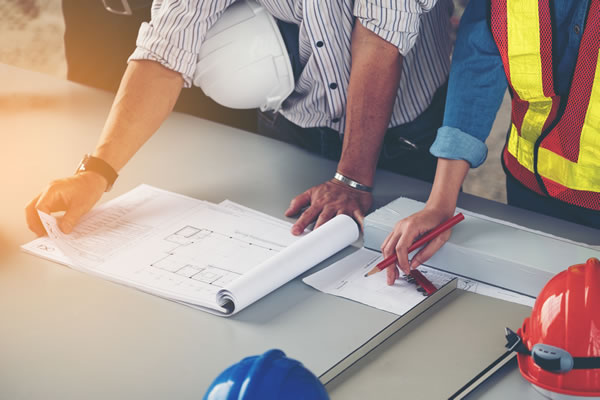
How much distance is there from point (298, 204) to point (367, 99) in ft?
0.84

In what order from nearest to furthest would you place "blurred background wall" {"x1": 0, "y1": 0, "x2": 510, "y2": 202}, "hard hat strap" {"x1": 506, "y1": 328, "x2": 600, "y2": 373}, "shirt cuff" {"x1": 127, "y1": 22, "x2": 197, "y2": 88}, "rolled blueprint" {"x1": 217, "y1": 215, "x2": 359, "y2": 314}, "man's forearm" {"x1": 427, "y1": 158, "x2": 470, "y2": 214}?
"hard hat strap" {"x1": 506, "y1": 328, "x2": 600, "y2": 373}, "rolled blueprint" {"x1": 217, "y1": 215, "x2": 359, "y2": 314}, "man's forearm" {"x1": 427, "y1": 158, "x2": 470, "y2": 214}, "shirt cuff" {"x1": 127, "y1": 22, "x2": 197, "y2": 88}, "blurred background wall" {"x1": 0, "y1": 0, "x2": 510, "y2": 202}

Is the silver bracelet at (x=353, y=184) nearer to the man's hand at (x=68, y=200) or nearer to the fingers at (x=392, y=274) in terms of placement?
the fingers at (x=392, y=274)

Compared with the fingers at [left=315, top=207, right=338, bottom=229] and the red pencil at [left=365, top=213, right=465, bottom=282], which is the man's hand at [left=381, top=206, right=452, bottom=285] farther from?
the fingers at [left=315, top=207, right=338, bottom=229]

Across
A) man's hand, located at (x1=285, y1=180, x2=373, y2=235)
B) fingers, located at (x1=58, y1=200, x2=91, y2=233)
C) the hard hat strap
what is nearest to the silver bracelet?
man's hand, located at (x1=285, y1=180, x2=373, y2=235)

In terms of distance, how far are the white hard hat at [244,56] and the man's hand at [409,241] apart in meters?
0.44

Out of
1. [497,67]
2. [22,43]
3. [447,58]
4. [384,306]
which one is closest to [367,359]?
[384,306]

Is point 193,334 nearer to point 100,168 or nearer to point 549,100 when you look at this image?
point 100,168

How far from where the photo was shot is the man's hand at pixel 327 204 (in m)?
1.25

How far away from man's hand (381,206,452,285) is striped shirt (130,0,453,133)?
39cm

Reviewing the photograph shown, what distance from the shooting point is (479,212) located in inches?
50.8

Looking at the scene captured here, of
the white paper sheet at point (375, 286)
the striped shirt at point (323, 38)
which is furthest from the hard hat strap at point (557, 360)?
the striped shirt at point (323, 38)

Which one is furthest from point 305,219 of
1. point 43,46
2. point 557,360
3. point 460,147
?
point 43,46

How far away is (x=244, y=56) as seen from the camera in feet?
4.45

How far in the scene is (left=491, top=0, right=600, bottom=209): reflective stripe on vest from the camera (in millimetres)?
1111
